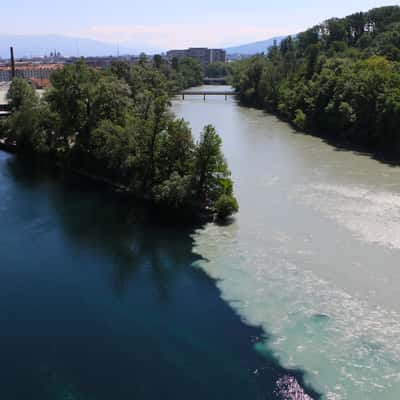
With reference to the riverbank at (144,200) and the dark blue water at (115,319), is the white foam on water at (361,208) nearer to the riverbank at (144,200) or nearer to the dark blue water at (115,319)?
the riverbank at (144,200)

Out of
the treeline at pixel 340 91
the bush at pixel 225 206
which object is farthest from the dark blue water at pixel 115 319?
the treeline at pixel 340 91

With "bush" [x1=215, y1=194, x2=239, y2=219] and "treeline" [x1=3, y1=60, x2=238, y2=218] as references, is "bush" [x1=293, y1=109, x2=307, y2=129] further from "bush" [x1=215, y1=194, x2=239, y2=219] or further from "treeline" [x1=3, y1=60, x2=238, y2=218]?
"bush" [x1=215, y1=194, x2=239, y2=219]

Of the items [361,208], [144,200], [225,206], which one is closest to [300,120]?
[361,208]

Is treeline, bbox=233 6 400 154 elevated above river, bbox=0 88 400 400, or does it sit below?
above

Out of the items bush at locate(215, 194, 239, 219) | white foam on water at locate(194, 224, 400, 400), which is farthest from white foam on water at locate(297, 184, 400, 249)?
bush at locate(215, 194, 239, 219)

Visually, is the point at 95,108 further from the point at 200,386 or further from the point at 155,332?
the point at 200,386

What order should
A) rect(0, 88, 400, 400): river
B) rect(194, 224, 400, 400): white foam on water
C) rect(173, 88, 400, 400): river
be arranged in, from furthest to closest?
rect(173, 88, 400, 400): river → rect(0, 88, 400, 400): river → rect(194, 224, 400, 400): white foam on water

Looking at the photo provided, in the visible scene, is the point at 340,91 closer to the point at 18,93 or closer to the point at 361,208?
the point at 361,208
